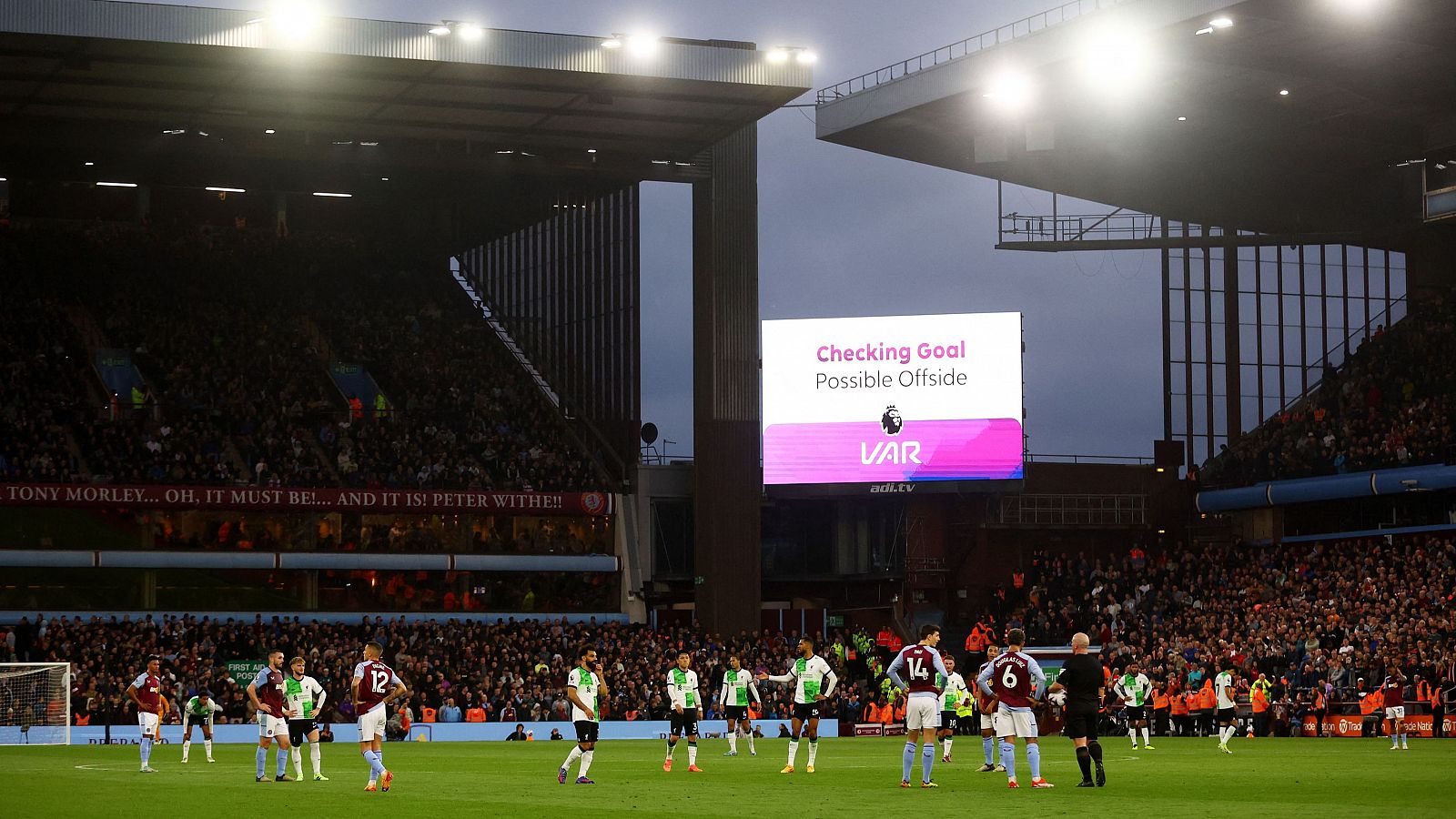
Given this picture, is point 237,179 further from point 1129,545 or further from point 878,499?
point 1129,545

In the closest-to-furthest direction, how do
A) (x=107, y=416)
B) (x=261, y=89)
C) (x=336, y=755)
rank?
(x=336, y=755), (x=261, y=89), (x=107, y=416)

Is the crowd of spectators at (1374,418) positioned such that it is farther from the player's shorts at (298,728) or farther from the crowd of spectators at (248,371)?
the player's shorts at (298,728)

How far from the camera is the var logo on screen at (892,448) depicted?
2282 inches

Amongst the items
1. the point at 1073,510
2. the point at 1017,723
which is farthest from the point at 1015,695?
the point at 1073,510

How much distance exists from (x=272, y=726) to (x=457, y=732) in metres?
23.3

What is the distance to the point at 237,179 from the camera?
70.6 meters

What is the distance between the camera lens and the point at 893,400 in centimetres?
5809

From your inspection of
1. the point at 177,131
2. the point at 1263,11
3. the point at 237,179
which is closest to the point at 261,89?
the point at 177,131

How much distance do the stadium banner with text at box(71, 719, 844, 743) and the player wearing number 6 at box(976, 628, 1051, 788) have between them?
77.0 ft

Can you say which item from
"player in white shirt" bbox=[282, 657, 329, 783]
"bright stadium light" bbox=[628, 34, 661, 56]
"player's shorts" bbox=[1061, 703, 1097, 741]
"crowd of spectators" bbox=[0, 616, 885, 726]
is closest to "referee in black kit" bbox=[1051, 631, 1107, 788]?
"player's shorts" bbox=[1061, 703, 1097, 741]

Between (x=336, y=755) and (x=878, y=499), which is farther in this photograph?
(x=878, y=499)

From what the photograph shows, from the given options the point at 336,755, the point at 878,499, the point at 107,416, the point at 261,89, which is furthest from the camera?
the point at 878,499

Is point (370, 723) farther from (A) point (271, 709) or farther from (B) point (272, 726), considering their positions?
(B) point (272, 726)

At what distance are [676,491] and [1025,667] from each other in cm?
4048
